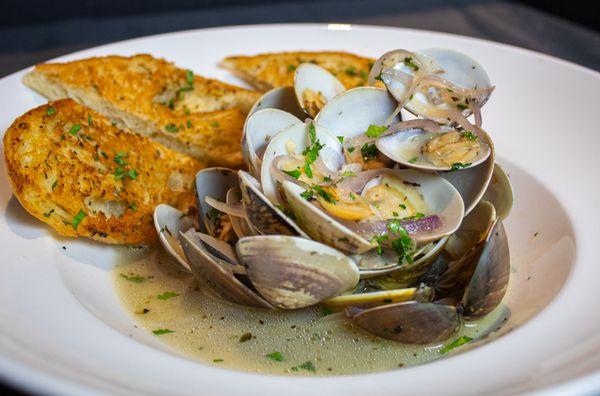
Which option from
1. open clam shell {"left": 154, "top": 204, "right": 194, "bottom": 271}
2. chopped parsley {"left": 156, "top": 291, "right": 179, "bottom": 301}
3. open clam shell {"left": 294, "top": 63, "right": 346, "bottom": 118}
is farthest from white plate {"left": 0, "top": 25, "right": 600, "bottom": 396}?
open clam shell {"left": 294, "top": 63, "right": 346, "bottom": 118}

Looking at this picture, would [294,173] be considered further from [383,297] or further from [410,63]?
[410,63]

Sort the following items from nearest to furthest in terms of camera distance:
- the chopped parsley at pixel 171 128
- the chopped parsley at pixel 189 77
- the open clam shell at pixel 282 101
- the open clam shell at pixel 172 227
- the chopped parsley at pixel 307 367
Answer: the chopped parsley at pixel 307 367, the open clam shell at pixel 172 227, the open clam shell at pixel 282 101, the chopped parsley at pixel 171 128, the chopped parsley at pixel 189 77

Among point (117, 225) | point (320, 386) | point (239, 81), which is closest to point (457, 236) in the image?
point (320, 386)

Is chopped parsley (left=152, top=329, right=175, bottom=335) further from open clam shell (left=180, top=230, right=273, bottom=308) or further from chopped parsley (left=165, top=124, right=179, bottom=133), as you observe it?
chopped parsley (left=165, top=124, right=179, bottom=133)

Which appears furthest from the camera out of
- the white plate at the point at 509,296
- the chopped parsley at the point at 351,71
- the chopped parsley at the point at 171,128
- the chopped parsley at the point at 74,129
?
the chopped parsley at the point at 351,71

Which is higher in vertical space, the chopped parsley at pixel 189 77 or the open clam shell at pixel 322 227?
the open clam shell at pixel 322 227

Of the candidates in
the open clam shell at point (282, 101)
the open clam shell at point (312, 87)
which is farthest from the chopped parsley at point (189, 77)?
the open clam shell at point (312, 87)

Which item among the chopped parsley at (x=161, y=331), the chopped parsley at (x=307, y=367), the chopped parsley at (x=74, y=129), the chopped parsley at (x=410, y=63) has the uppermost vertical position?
the chopped parsley at (x=410, y=63)

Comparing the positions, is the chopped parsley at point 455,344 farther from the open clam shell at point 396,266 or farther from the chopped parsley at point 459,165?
the chopped parsley at point 459,165
